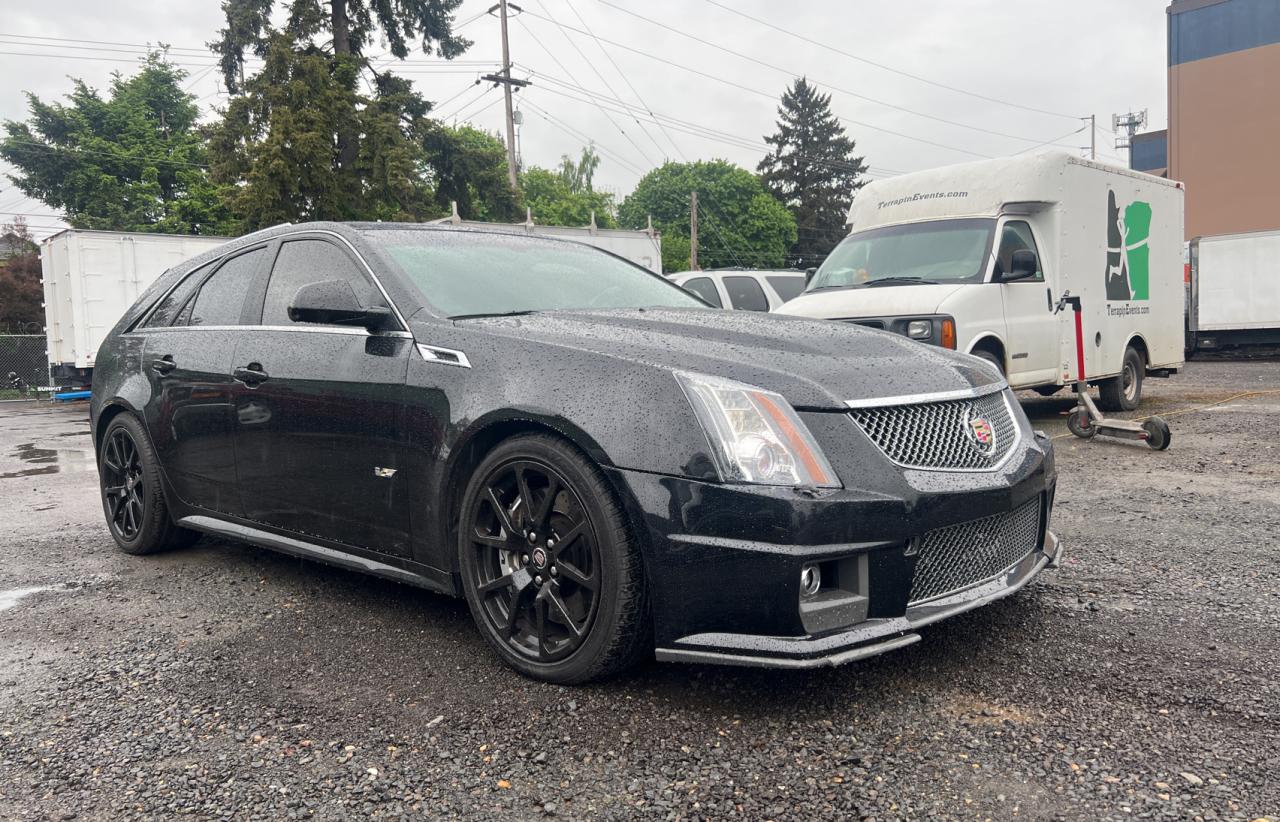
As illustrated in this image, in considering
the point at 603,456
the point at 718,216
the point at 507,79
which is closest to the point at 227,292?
the point at 603,456

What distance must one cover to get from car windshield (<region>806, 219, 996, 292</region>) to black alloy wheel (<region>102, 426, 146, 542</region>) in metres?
6.27

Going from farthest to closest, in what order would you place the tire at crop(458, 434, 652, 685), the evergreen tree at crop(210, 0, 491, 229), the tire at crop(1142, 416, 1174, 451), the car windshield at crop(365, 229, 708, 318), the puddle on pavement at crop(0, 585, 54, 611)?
the evergreen tree at crop(210, 0, 491, 229) < the tire at crop(1142, 416, 1174, 451) < the puddle on pavement at crop(0, 585, 54, 611) < the car windshield at crop(365, 229, 708, 318) < the tire at crop(458, 434, 652, 685)

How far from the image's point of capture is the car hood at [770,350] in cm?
288

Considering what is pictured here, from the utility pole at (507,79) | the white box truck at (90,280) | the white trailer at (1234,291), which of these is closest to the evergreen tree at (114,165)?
the utility pole at (507,79)

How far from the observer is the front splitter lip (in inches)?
103

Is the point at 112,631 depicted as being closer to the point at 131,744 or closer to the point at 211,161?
the point at 131,744

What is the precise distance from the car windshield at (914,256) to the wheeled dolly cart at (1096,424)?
96 cm

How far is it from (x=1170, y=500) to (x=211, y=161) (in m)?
26.2

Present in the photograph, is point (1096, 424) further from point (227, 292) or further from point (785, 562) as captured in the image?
point (227, 292)

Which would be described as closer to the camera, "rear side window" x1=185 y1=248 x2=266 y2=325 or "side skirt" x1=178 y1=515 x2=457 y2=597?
"side skirt" x1=178 y1=515 x2=457 y2=597

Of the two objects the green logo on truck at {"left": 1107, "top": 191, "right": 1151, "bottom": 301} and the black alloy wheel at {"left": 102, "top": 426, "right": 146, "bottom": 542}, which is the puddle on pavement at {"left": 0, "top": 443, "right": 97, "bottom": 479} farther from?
the green logo on truck at {"left": 1107, "top": 191, "right": 1151, "bottom": 301}

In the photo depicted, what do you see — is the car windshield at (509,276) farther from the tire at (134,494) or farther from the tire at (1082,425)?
the tire at (1082,425)

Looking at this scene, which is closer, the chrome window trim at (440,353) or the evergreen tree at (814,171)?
the chrome window trim at (440,353)

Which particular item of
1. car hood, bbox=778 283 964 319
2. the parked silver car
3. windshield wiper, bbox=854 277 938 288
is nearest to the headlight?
car hood, bbox=778 283 964 319
